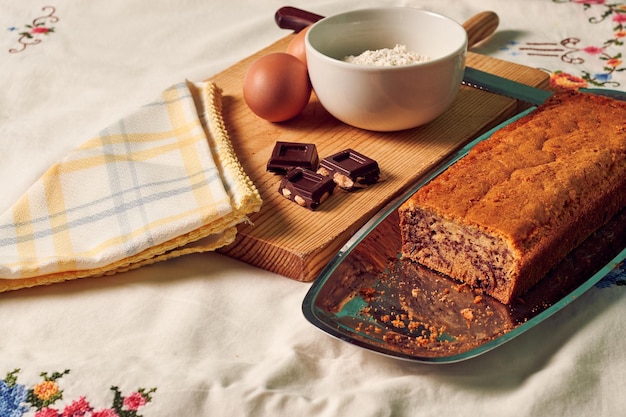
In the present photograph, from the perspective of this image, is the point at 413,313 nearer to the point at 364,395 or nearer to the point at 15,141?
the point at 364,395

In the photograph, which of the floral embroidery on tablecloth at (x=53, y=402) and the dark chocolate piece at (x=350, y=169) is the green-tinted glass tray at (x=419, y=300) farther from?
the floral embroidery on tablecloth at (x=53, y=402)

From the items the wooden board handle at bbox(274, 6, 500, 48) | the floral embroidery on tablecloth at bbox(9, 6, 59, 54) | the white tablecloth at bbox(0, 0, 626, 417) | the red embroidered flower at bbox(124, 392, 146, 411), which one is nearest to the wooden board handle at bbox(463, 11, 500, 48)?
the wooden board handle at bbox(274, 6, 500, 48)

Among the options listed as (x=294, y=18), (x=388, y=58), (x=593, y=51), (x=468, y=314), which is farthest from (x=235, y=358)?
(x=593, y=51)

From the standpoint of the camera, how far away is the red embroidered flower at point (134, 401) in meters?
1.37

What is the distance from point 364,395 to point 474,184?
526 millimetres

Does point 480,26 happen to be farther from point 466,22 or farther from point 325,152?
point 325,152

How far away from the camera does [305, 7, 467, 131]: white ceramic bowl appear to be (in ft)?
6.38

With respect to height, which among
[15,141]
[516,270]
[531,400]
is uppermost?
[516,270]

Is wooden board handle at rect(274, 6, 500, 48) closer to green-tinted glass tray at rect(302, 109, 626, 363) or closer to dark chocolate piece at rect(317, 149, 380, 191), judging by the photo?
dark chocolate piece at rect(317, 149, 380, 191)

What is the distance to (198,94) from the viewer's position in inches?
88.0

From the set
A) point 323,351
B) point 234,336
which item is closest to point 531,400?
point 323,351

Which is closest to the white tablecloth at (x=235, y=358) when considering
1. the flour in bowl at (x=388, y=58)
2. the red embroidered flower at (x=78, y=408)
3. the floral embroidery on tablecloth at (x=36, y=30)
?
the red embroidered flower at (x=78, y=408)

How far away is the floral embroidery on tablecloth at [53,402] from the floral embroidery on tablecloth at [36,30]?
1.73m

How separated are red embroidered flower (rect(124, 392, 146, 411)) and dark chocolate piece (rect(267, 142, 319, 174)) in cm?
72
